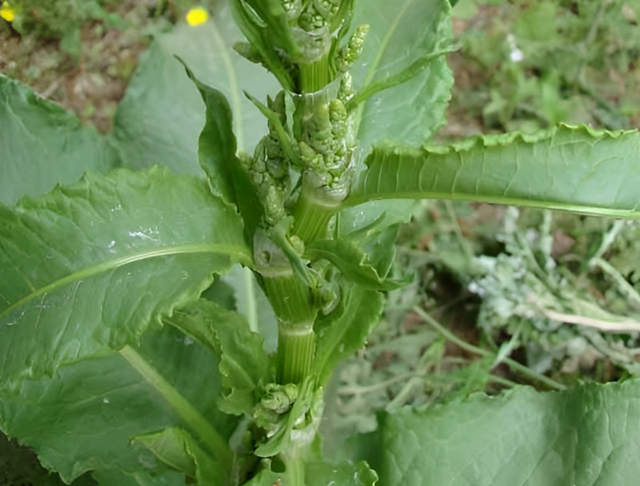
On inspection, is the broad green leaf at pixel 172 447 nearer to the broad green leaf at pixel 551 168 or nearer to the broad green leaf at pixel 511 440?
the broad green leaf at pixel 511 440

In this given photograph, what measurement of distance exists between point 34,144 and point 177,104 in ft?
1.17

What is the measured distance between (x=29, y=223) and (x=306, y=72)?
0.33 metres

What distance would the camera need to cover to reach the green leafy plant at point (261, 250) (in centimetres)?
65

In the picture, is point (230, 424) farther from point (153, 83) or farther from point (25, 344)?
point (153, 83)

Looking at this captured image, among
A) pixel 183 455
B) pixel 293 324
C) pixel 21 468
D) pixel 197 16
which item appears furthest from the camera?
pixel 197 16

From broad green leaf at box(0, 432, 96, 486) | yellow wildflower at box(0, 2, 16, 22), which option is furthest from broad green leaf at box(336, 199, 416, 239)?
yellow wildflower at box(0, 2, 16, 22)

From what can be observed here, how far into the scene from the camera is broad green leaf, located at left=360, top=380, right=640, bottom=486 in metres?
1.12

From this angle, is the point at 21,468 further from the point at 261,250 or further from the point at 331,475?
the point at 261,250

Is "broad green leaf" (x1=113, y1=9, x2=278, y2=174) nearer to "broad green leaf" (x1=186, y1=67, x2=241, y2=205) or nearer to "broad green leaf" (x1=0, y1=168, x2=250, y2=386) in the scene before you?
"broad green leaf" (x1=186, y1=67, x2=241, y2=205)

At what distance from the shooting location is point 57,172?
128cm

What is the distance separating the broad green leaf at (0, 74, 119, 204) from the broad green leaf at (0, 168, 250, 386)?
2.11ft

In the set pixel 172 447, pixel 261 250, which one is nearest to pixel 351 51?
pixel 261 250

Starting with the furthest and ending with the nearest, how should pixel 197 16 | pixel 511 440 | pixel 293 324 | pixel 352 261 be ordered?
pixel 197 16
pixel 511 440
pixel 293 324
pixel 352 261

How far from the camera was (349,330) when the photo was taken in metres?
1.02
